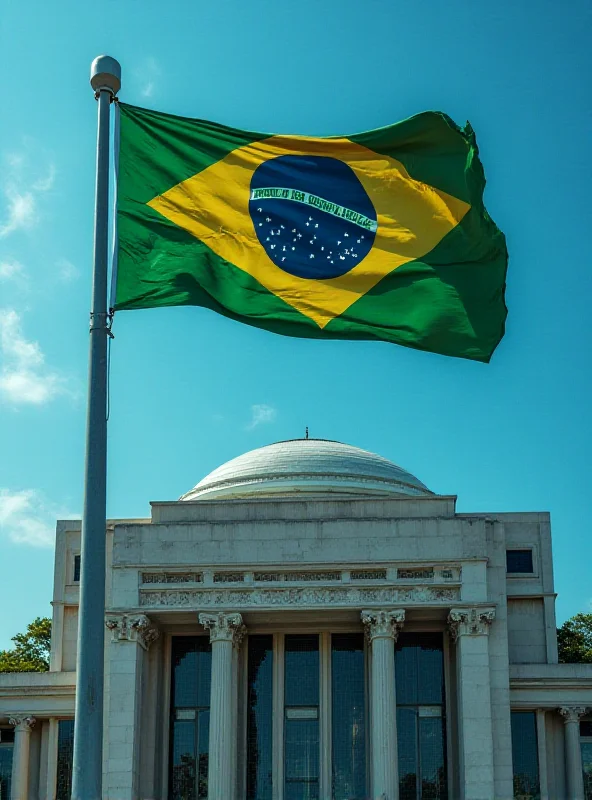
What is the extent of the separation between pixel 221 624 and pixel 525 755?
13.5 metres

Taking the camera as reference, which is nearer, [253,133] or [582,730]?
[253,133]

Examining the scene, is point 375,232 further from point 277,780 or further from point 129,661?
point 277,780

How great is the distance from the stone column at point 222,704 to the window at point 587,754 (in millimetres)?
14353

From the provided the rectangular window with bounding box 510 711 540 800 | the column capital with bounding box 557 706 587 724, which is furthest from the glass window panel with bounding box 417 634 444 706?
the column capital with bounding box 557 706 587 724

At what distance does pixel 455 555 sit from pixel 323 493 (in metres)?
10.2

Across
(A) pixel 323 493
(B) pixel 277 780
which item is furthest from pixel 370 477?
(B) pixel 277 780

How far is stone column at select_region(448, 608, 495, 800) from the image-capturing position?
4125cm

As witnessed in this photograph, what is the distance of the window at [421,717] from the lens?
44.8 metres

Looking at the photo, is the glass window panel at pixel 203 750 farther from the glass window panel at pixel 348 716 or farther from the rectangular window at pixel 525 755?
the rectangular window at pixel 525 755

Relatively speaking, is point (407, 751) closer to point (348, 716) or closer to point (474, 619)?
point (348, 716)

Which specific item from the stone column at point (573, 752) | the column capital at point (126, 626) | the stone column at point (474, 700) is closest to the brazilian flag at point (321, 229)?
the stone column at point (474, 700)

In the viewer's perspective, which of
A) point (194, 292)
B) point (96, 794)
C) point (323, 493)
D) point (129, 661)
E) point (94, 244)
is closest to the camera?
point (96, 794)

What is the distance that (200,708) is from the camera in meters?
45.9

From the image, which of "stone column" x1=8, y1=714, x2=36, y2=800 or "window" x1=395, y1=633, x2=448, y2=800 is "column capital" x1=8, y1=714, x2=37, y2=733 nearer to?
"stone column" x1=8, y1=714, x2=36, y2=800
